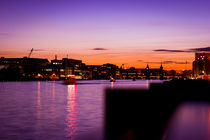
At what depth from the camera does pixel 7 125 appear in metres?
17.9

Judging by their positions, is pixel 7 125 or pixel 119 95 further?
pixel 7 125

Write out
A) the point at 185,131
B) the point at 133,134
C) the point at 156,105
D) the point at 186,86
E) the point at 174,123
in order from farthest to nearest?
the point at 186,86, the point at 174,123, the point at 185,131, the point at 156,105, the point at 133,134

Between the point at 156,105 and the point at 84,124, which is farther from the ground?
the point at 156,105

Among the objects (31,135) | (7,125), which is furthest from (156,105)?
(7,125)

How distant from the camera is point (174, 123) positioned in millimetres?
16703

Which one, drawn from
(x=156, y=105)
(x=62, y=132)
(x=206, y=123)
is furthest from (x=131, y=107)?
(x=206, y=123)

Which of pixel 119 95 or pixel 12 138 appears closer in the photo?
pixel 119 95

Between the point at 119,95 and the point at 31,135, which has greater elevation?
the point at 119,95

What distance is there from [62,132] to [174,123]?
591 centimetres

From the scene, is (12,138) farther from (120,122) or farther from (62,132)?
(120,122)

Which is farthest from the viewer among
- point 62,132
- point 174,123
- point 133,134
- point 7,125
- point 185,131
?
point 7,125

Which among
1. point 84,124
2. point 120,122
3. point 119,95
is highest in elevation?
point 119,95

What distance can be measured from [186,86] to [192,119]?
21478 mm

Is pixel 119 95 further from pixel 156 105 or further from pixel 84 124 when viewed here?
pixel 84 124
